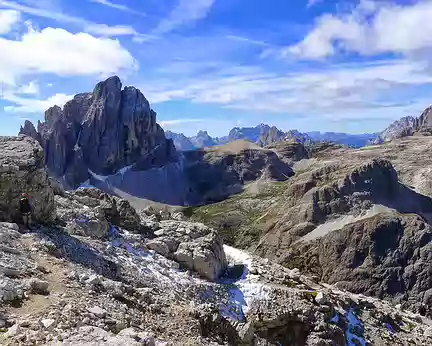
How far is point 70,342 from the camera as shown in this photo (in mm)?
16531

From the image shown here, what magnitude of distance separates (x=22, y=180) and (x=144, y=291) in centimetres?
1094

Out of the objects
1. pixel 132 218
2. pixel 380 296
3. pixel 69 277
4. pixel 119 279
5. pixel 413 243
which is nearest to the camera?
pixel 69 277

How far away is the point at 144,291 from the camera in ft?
86.6

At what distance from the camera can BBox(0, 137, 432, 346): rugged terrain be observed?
19156 mm

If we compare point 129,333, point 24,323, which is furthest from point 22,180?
point 129,333

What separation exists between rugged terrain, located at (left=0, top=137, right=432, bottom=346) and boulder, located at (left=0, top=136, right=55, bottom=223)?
88 mm

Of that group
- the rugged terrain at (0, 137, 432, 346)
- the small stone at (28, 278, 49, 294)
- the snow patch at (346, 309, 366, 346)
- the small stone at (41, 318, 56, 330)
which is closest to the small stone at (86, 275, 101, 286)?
the rugged terrain at (0, 137, 432, 346)

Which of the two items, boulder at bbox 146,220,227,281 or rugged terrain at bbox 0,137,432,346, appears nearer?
rugged terrain at bbox 0,137,432,346

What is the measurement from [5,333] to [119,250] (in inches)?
690

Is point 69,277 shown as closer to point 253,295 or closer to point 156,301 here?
point 156,301

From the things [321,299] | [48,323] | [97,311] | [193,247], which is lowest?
[321,299]

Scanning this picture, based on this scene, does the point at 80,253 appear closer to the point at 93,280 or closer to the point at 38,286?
the point at 93,280

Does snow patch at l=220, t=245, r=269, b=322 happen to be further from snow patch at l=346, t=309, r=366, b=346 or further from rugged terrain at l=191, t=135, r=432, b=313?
rugged terrain at l=191, t=135, r=432, b=313

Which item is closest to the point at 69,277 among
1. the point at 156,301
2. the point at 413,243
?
the point at 156,301
